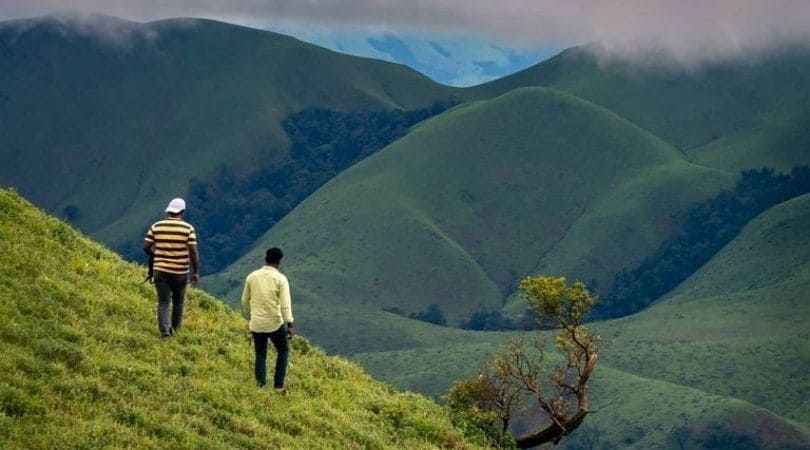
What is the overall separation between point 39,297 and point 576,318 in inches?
658

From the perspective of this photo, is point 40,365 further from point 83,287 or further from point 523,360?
point 523,360

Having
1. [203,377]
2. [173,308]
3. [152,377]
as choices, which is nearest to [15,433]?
[152,377]

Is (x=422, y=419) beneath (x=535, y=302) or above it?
beneath

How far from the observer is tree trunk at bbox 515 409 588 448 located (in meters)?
36.7

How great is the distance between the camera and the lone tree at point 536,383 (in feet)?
119

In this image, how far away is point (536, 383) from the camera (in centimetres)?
3772

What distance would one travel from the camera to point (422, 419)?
104ft

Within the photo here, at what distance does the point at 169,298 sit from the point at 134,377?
3048 mm

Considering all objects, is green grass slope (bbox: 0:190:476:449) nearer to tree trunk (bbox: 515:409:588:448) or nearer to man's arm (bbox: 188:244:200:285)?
man's arm (bbox: 188:244:200:285)

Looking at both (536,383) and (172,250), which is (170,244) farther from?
(536,383)

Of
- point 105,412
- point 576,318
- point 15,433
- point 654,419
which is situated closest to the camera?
point 15,433

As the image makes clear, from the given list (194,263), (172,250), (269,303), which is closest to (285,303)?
(269,303)

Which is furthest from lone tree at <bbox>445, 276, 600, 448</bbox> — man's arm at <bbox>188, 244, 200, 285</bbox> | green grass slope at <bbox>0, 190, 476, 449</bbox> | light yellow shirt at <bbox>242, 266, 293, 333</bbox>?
man's arm at <bbox>188, 244, 200, 285</bbox>

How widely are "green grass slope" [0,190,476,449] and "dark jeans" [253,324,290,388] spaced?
0.39 meters
